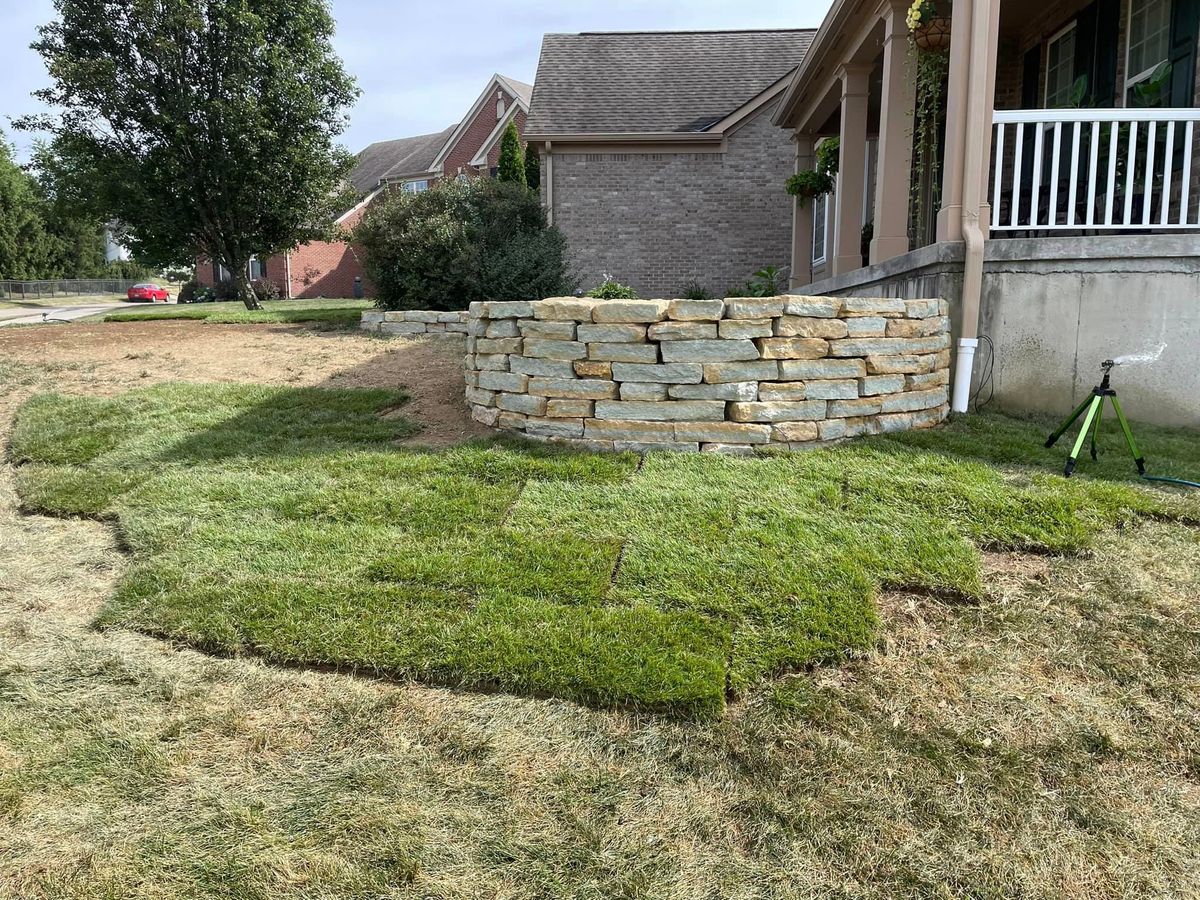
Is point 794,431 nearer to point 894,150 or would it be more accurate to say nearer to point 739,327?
point 739,327

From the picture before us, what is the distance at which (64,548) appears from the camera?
372 centimetres

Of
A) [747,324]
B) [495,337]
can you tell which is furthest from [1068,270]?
[495,337]

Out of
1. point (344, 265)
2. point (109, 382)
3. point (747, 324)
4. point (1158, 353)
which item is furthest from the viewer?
point (344, 265)

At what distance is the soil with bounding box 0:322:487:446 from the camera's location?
616 centimetres

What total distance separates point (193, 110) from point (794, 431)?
1433 cm

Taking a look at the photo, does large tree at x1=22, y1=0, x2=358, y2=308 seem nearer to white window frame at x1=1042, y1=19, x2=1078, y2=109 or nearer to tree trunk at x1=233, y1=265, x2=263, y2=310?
tree trunk at x1=233, y1=265, x2=263, y2=310

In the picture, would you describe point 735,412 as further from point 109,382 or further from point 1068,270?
point 109,382

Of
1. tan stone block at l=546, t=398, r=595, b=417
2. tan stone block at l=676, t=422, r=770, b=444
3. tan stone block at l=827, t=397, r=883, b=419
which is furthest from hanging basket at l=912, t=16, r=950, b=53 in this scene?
tan stone block at l=546, t=398, r=595, b=417

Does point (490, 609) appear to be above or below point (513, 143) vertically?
below

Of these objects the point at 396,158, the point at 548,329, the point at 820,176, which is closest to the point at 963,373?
the point at 548,329

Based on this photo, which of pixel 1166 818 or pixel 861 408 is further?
pixel 861 408

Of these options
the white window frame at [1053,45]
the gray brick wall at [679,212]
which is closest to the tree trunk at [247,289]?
the gray brick wall at [679,212]

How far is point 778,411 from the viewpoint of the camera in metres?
4.58

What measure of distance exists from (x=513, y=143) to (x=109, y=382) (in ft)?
61.5
